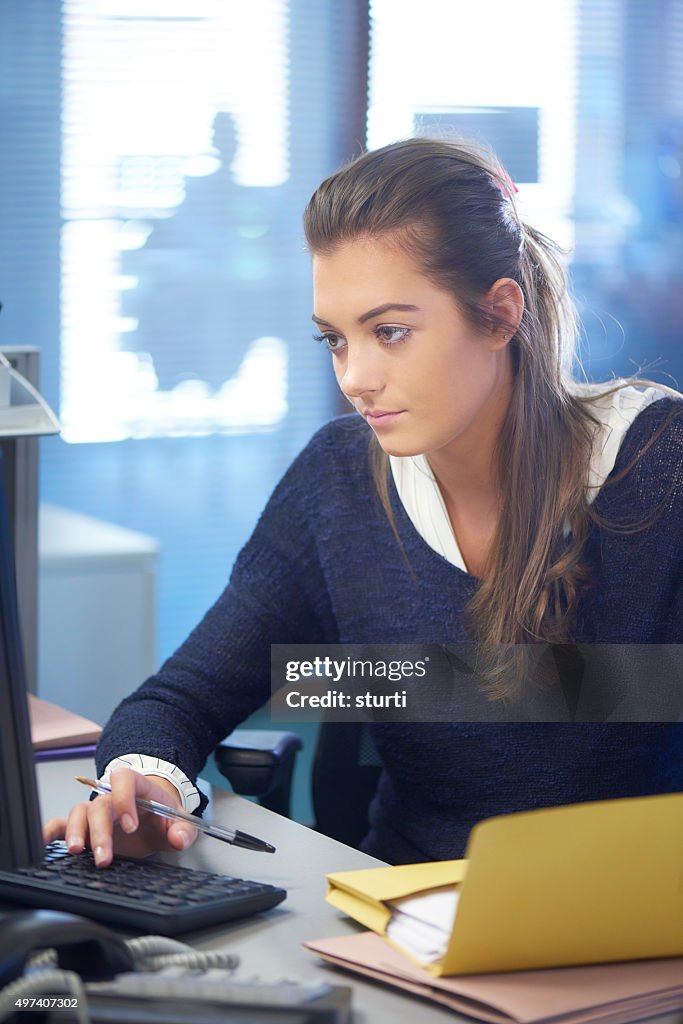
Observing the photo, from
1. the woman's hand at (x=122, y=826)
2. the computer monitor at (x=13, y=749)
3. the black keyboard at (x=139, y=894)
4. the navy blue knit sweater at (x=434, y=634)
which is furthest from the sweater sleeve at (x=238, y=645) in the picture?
the computer monitor at (x=13, y=749)

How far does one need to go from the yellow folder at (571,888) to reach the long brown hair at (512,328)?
23.6 inches

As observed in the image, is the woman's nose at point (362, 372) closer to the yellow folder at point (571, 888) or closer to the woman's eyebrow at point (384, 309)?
the woman's eyebrow at point (384, 309)

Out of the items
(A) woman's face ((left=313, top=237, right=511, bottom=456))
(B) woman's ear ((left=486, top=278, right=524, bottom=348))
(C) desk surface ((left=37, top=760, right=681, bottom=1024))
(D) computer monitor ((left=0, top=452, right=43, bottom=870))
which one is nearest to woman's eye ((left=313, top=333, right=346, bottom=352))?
(A) woman's face ((left=313, top=237, right=511, bottom=456))

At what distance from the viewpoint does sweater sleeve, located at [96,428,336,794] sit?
123cm

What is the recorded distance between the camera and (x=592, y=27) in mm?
3115

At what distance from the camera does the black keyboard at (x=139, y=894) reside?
2.74ft

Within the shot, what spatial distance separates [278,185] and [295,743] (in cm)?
170

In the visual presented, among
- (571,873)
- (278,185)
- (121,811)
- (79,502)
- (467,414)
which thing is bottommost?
(79,502)

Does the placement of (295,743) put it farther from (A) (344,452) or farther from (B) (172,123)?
(B) (172,123)

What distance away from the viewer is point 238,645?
1.38 metres

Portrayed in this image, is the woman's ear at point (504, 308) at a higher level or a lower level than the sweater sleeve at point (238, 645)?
higher

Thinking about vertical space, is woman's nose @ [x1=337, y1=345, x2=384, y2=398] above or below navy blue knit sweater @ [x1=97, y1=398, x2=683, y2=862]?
above

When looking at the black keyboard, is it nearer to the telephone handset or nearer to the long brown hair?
the telephone handset

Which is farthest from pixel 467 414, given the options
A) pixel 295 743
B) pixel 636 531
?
pixel 295 743
